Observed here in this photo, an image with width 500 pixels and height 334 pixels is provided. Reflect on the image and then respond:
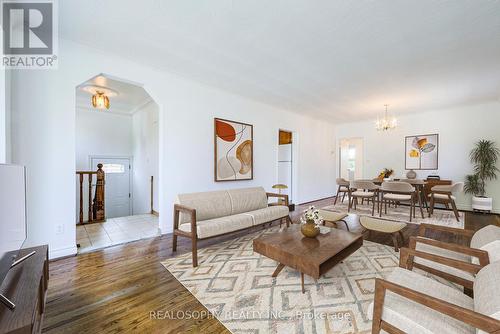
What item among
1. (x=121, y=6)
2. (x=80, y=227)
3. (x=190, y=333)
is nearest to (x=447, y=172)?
(x=190, y=333)

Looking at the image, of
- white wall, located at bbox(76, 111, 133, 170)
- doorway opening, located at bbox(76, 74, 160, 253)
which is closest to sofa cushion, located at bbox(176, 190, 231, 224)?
doorway opening, located at bbox(76, 74, 160, 253)

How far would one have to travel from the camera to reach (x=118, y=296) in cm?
190

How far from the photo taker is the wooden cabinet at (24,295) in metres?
0.90

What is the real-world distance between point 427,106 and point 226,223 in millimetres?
6091

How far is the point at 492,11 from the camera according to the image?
2.09 meters

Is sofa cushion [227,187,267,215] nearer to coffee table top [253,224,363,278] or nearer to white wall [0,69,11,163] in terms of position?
coffee table top [253,224,363,278]

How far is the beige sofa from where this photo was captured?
2678 millimetres

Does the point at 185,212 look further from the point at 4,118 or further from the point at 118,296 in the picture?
the point at 4,118

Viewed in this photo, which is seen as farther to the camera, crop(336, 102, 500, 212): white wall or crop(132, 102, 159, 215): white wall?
crop(336, 102, 500, 212): white wall

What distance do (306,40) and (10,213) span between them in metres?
3.13

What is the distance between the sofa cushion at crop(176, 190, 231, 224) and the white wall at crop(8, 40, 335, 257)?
62cm

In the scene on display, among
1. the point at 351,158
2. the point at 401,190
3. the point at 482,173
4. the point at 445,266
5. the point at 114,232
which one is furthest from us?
the point at 351,158

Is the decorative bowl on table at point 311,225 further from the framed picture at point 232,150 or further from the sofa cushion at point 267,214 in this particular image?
the framed picture at point 232,150

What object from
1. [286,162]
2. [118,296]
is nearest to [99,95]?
[118,296]
